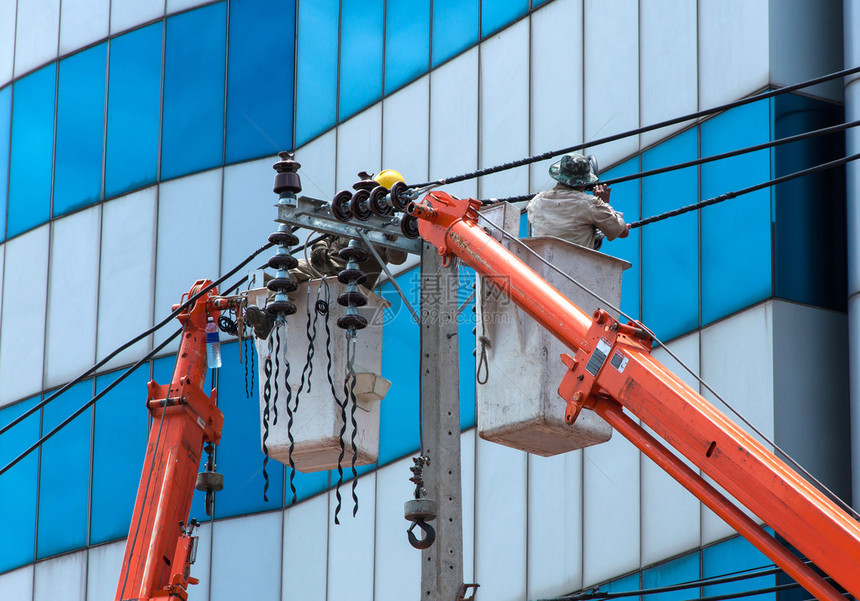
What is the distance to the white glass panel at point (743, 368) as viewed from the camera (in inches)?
678

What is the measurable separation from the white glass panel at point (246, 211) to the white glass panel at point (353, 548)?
5.16m

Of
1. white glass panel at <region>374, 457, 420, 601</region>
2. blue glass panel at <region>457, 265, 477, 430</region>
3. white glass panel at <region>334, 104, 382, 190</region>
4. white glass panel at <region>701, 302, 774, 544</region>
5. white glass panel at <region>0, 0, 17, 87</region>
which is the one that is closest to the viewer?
white glass panel at <region>701, 302, 774, 544</region>

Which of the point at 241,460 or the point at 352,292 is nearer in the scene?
the point at 352,292

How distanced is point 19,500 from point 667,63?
15457mm

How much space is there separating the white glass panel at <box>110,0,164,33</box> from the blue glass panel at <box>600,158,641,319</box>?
38.7 feet

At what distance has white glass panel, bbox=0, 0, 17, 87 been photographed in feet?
101

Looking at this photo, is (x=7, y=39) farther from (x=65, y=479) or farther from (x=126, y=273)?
(x=65, y=479)

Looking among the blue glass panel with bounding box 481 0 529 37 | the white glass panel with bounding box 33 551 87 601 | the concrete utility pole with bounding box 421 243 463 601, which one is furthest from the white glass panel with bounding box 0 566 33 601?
the concrete utility pole with bounding box 421 243 463 601

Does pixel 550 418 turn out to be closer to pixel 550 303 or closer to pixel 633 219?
pixel 550 303

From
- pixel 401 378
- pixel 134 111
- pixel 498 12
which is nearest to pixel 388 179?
pixel 498 12

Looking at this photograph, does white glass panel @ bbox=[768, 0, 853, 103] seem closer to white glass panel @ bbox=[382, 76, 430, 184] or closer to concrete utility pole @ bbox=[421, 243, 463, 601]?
white glass panel @ bbox=[382, 76, 430, 184]

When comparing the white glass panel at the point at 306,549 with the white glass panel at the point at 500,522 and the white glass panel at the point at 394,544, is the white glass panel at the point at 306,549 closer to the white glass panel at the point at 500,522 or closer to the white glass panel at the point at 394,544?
the white glass panel at the point at 394,544

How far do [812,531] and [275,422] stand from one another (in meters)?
5.83

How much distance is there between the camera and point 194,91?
90.7 feet
